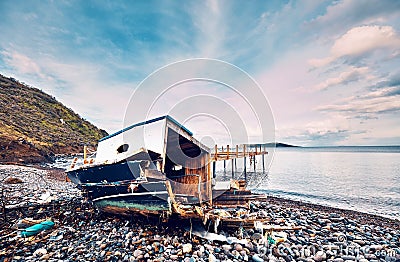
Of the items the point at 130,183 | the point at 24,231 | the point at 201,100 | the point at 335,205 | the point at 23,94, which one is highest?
the point at 23,94

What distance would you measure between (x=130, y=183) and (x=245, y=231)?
15.1 ft

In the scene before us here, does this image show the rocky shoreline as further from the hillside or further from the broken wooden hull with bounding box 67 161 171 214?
the hillside

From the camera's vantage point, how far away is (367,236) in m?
8.86

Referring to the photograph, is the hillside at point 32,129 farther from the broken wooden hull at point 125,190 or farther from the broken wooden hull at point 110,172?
the broken wooden hull at point 125,190

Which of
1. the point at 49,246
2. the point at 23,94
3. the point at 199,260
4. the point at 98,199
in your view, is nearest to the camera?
the point at 199,260

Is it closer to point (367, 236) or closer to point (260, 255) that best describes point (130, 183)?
point (260, 255)

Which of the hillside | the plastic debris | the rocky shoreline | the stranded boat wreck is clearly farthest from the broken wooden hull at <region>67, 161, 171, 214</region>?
the hillside

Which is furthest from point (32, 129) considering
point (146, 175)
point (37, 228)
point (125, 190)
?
point (146, 175)

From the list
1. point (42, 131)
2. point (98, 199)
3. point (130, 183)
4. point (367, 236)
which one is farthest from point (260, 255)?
point (42, 131)

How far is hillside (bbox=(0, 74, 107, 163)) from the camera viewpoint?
92.4 feet

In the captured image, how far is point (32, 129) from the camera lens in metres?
40.7

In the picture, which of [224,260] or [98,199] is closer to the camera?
[224,260]

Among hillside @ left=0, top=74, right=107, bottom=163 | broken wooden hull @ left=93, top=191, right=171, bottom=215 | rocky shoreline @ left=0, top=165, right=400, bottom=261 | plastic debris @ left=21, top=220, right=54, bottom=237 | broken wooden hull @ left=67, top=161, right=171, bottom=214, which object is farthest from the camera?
hillside @ left=0, top=74, right=107, bottom=163

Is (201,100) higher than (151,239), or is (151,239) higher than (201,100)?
(201,100)
